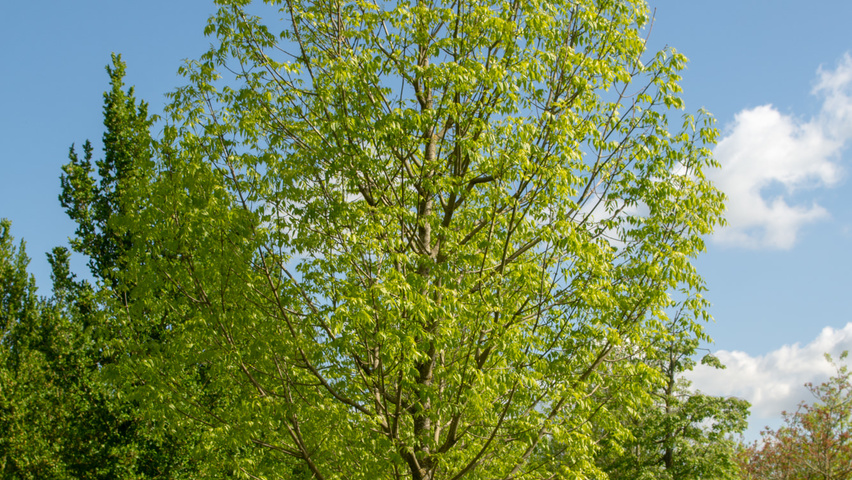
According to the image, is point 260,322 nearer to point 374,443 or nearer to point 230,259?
point 230,259

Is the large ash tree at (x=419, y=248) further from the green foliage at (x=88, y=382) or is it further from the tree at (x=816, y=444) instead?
the tree at (x=816, y=444)

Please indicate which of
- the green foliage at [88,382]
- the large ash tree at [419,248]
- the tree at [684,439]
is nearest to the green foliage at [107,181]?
the green foliage at [88,382]

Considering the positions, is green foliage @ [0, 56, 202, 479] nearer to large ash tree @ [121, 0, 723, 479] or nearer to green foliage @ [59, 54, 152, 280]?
green foliage @ [59, 54, 152, 280]

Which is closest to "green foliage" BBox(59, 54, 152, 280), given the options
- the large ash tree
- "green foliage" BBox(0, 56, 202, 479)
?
"green foliage" BBox(0, 56, 202, 479)

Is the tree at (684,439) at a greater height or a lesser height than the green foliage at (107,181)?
lesser

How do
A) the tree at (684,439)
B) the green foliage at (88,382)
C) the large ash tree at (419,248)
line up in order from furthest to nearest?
the tree at (684,439), the green foliage at (88,382), the large ash tree at (419,248)

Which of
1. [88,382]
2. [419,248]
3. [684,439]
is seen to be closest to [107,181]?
[88,382]

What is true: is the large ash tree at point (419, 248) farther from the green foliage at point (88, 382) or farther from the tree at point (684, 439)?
the tree at point (684, 439)

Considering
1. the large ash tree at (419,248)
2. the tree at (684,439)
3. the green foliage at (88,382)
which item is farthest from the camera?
the tree at (684,439)

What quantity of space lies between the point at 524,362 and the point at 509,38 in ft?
13.6

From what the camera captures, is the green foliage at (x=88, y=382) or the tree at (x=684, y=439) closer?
the green foliage at (x=88, y=382)

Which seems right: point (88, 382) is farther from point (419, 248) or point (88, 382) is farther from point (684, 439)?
point (684, 439)

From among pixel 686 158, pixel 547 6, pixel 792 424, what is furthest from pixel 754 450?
pixel 547 6

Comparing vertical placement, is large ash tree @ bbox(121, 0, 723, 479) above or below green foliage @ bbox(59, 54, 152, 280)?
below
